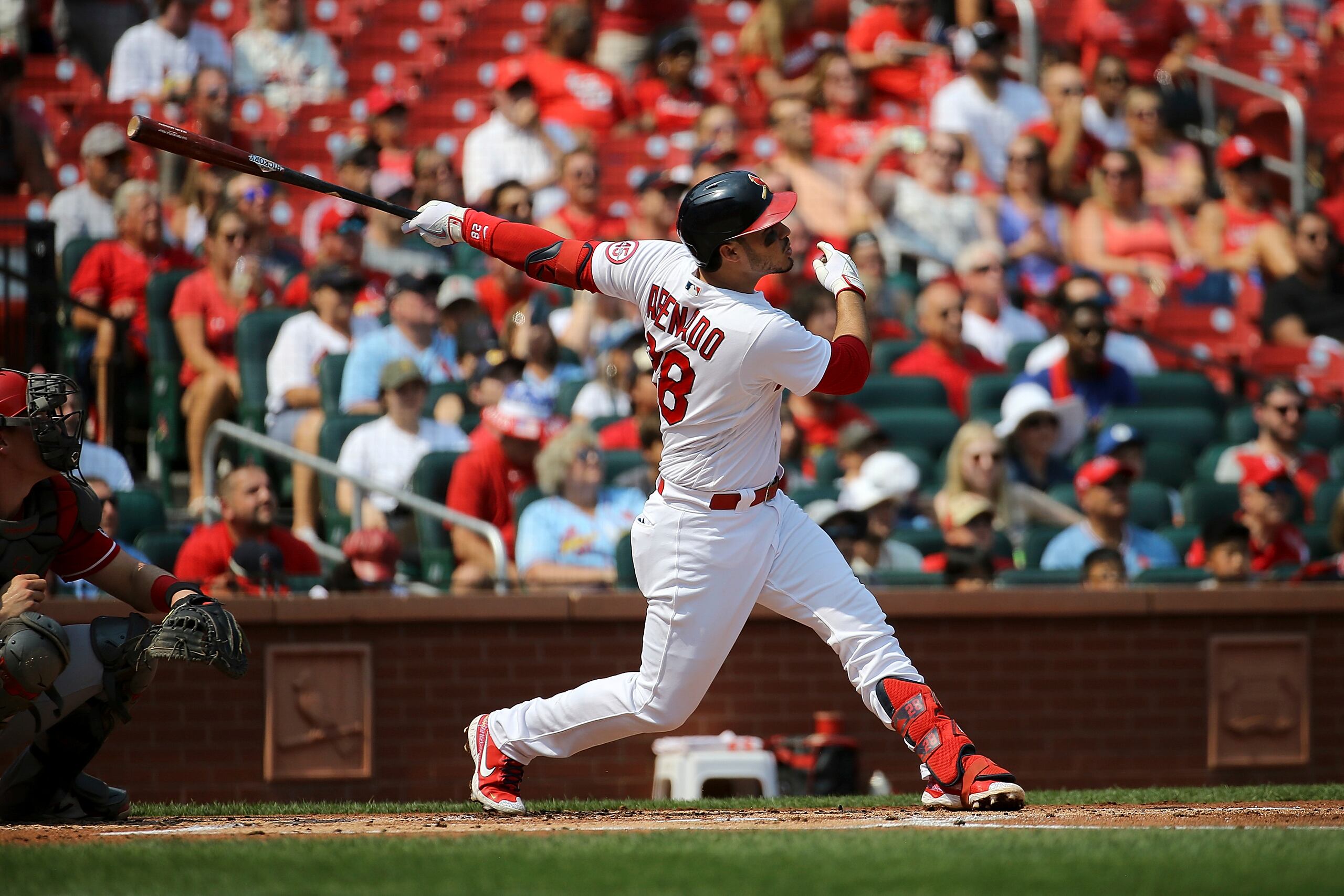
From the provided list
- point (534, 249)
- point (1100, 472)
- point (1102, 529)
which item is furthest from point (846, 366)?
point (1102, 529)

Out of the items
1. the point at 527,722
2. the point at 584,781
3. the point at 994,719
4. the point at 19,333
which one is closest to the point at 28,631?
the point at 527,722

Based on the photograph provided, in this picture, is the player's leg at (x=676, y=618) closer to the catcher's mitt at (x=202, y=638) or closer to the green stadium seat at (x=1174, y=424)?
the catcher's mitt at (x=202, y=638)

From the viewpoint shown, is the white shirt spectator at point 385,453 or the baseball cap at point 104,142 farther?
the baseball cap at point 104,142

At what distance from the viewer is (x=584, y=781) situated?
6.92 m

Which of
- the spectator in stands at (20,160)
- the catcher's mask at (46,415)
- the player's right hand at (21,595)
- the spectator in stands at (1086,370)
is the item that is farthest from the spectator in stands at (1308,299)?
the player's right hand at (21,595)

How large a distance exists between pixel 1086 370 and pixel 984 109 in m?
2.79

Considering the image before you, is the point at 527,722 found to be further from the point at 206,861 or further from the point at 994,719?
the point at 994,719

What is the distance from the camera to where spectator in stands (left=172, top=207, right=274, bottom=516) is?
7.91 metres

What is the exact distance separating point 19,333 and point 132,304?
2.65 ft

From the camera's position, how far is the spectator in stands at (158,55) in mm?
9961

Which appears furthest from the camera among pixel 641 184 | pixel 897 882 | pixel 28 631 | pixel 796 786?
pixel 641 184

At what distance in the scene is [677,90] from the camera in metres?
10.9

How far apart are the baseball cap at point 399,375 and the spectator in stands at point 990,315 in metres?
3.13

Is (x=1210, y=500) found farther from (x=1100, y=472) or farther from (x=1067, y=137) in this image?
(x=1067, y=137)
